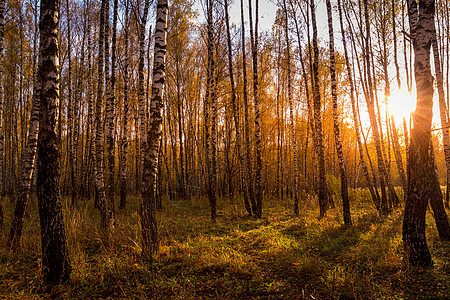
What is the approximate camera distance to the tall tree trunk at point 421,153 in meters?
4.04

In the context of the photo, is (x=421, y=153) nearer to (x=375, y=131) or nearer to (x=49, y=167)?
(x=49, y=167)

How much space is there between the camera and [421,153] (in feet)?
13.4

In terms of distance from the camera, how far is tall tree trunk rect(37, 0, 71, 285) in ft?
11.3

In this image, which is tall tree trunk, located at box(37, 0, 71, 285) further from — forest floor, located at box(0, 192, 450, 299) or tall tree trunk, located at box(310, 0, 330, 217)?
tall tree trunk, located at box(310, 0, 330, 217)

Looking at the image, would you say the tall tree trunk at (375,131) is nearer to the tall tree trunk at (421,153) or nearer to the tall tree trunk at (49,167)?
the tall tree trunk at (421,153)

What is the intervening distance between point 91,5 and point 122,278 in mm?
13950

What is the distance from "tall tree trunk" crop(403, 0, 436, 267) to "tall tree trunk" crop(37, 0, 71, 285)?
19.3ft

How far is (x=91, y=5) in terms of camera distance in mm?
12125

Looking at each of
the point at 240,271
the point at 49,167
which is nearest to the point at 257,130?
the point at 240,271

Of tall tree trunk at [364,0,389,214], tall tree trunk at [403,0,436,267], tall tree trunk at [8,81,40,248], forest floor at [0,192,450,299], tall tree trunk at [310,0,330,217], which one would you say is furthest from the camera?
tall tree trunk at [364,0,389,214]

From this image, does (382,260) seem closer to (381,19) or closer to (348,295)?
(348,295)

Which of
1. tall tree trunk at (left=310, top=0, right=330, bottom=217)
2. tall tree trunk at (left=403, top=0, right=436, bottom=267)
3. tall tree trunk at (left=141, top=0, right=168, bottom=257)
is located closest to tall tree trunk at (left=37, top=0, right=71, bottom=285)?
tall tree trunk at (left=141, top=0, right=168, bottom=257)

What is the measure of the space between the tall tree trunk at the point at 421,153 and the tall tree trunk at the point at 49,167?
588 centimetres

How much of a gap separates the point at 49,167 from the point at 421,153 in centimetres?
620
